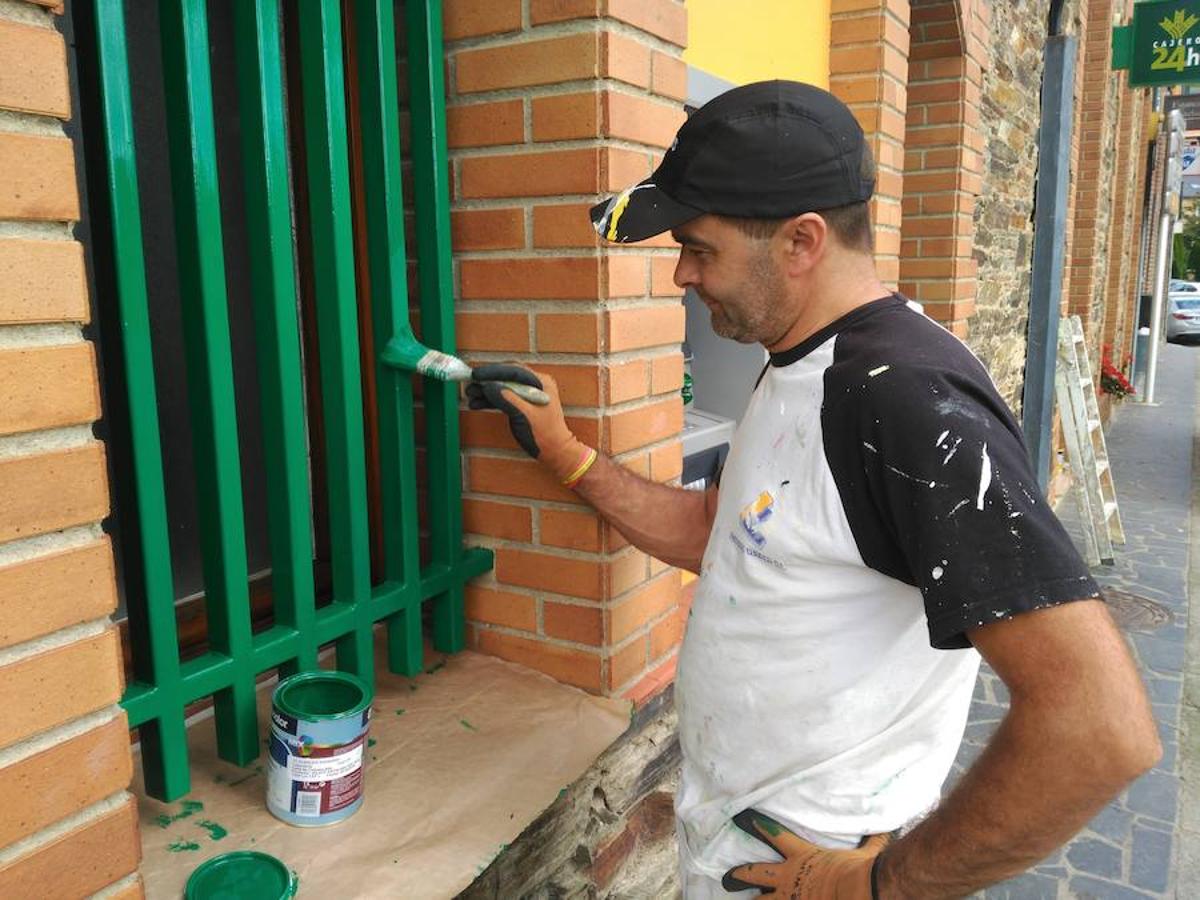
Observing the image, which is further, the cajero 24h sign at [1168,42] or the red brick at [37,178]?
the cajero 24h sign at [1168,42]

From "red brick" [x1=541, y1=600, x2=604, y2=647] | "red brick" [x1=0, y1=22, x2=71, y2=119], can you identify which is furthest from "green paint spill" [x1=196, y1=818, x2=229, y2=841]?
"red brick" [x1=0, y1=22, x2=71, y2=119]

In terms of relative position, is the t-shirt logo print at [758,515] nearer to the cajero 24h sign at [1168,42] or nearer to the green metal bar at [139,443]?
the green metal bar at [139,443]

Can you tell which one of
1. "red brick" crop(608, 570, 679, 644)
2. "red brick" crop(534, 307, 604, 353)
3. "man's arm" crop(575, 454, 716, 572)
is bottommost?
"red brick" crop(608, 570, 679, 644)

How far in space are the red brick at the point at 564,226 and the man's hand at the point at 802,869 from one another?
1090 millimetres

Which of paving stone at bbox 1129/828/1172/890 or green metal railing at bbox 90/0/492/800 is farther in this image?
paving stone at bbox 1129/828/1172/890

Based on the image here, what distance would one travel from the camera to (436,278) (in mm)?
2033

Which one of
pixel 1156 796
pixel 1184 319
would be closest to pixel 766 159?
pixel 1156 796

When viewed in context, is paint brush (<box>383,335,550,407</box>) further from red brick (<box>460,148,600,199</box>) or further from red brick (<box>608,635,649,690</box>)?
red brick (<box>608,635,649,690</box>)

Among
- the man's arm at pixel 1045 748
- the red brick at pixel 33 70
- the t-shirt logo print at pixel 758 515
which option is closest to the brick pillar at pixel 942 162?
the t-shirt logo print at pixel 758 515

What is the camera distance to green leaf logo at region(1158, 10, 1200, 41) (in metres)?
8.45

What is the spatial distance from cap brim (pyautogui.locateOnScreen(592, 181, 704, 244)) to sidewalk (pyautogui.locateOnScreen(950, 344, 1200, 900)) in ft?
7.65

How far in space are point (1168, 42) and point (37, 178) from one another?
9.83 m

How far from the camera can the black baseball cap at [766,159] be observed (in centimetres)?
151

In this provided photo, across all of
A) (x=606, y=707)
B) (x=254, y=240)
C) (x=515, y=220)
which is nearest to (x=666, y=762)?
(x=606, y=707)
